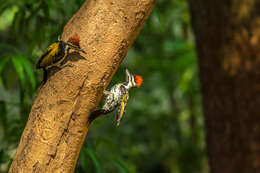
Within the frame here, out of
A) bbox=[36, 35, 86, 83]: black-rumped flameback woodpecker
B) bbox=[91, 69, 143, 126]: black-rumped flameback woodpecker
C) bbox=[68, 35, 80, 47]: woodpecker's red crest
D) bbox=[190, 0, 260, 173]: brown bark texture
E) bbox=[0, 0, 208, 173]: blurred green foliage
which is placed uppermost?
bbox=[68, 35, 80, 47]: woodpecker's red crest

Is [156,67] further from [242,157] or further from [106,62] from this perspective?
[106,62]

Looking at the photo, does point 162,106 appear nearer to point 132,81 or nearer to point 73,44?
point 132,81

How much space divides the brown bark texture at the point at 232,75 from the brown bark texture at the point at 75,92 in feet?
5.31

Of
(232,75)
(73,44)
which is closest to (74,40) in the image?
(73,44)

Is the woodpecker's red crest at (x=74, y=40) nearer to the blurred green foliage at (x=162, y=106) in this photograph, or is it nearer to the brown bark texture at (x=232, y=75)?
the brown bark texture at (x=232, y=75)

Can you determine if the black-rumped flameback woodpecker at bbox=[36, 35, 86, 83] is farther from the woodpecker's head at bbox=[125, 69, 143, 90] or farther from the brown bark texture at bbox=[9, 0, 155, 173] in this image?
the woodpecker's head at bbox=[125, 69, 143, 90]

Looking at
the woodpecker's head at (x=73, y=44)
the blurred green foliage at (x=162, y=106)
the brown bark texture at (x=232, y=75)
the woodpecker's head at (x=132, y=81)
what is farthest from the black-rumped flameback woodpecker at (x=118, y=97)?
the blurred green foliage at (x=162, y=106)

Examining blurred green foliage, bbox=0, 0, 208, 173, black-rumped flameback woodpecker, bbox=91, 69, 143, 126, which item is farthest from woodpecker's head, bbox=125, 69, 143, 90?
blurred green foliage, bbox=0, 0, 208, 173

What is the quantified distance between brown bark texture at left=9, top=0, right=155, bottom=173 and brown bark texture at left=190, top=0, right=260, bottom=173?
1617 millimetres

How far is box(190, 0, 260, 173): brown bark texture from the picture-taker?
2.57 m

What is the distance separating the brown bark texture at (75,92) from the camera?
1055mm

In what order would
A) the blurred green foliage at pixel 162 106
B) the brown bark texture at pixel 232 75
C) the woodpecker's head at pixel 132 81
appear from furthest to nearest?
the blurred green foliage at pixel 162 106 → the brown bark texture at pixel 232 75 → the woodpecker's head at pixel 132 81

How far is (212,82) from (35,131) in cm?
184

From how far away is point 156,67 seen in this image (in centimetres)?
415
